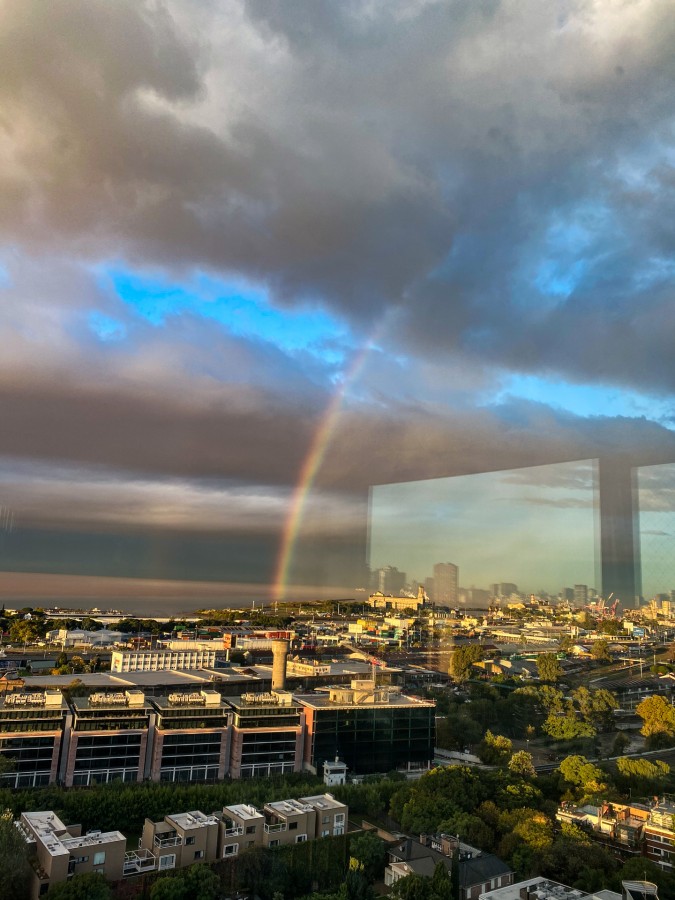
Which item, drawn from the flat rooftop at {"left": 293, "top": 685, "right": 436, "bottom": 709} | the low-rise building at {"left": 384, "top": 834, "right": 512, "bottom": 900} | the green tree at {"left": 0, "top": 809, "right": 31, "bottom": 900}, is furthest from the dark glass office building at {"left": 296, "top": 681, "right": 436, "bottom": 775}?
the green tree at {"left": 0, "top": 809, "right": 31, "bottom": 900}

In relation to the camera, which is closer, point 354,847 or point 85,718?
point 354,847

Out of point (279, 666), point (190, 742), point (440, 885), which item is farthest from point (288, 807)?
point (279, 666)

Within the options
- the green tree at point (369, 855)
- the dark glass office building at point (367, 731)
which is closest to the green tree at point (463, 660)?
the dark glass office building at point (367, 731)

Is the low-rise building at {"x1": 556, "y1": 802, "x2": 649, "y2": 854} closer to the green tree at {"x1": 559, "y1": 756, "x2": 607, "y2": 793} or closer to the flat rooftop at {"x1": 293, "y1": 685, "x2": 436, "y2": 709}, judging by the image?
the green tree at {"x1": 559, "y1": 756, "x2": 607, "y2": 793}

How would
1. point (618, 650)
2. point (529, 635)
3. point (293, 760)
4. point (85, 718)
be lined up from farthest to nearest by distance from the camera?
point (529, 635)
point (618, 650)
point (293, 760)
point (85, 718)

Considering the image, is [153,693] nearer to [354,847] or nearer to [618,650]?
[354,847]

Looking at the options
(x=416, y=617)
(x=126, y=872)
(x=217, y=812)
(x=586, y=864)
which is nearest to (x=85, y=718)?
(x=217, y=812)
